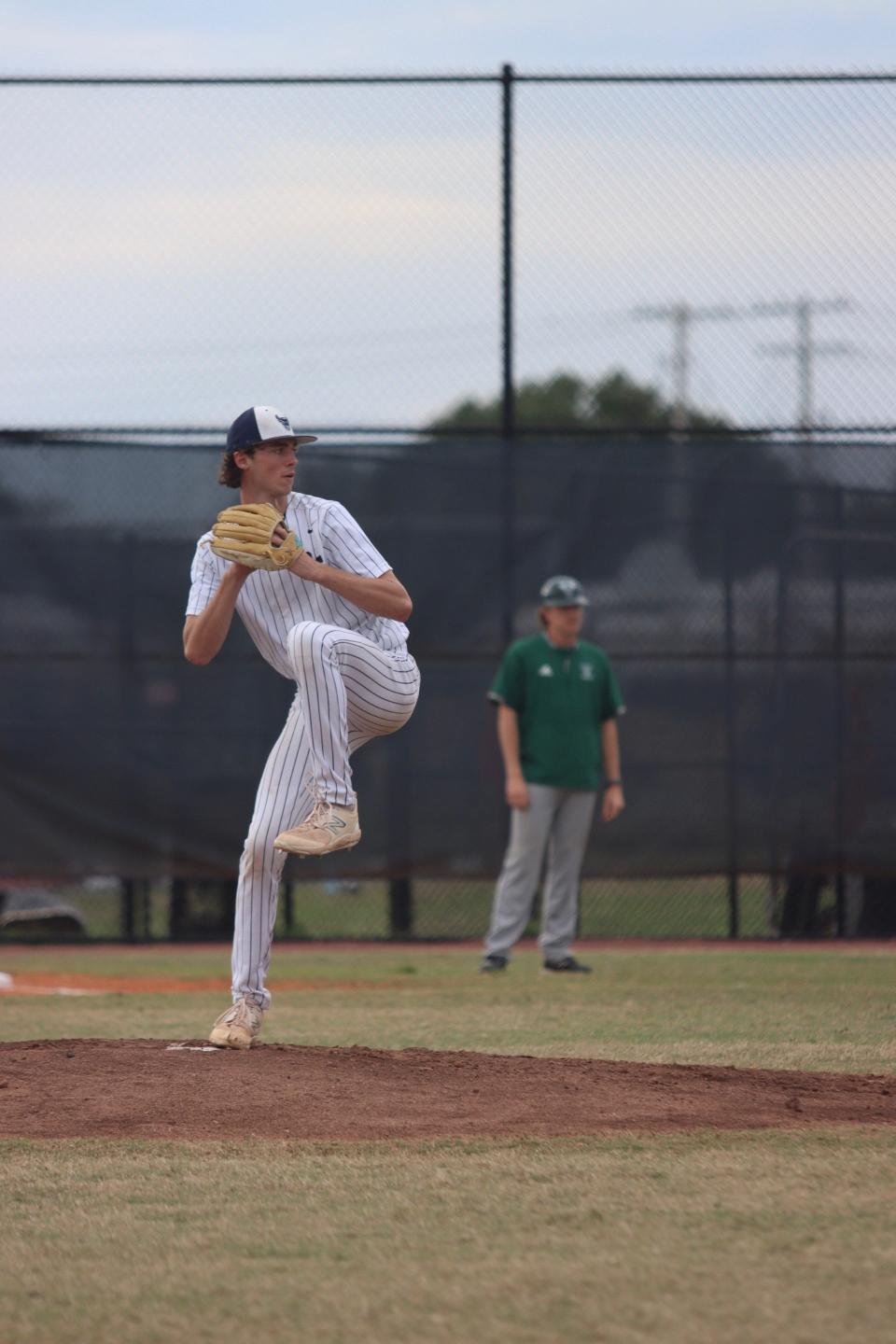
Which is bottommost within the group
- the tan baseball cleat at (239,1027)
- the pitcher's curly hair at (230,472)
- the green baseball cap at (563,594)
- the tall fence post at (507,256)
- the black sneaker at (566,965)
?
the black sneaker at (566,965)

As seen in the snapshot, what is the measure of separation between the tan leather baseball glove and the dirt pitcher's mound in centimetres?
146

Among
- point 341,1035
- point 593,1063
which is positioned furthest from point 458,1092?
point 341,1035

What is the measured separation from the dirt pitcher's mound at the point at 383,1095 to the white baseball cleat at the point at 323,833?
0.63 meters

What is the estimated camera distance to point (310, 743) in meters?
5.34

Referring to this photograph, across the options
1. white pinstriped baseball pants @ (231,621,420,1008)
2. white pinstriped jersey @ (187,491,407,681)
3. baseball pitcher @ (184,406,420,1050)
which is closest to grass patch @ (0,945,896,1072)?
white pinstriped baseball pants @ (231,621,420,1008)

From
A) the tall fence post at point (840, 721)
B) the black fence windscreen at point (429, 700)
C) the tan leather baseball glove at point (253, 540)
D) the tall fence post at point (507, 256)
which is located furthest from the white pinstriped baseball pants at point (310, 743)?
the tall fence post at point (840, 721)

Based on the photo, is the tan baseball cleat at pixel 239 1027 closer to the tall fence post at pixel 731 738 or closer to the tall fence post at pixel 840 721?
the tall fence post at pixel 731 738

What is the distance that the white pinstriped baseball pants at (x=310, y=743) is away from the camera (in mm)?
5227

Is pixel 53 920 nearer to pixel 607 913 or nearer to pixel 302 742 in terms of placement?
pixel 607 913

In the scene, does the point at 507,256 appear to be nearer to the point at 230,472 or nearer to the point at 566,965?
the point at 566,965

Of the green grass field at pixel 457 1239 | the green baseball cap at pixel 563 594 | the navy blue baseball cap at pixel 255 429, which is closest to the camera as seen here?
the green grass field at pixel 457 1239

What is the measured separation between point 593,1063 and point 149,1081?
1.32 meters

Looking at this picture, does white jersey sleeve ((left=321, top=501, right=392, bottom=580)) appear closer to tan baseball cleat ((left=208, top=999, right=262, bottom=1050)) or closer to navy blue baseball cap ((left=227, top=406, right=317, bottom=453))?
navy blue baseball cap ((left=227, top=406, right=317, bottom=453))

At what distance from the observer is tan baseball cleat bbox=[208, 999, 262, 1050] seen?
535cm
